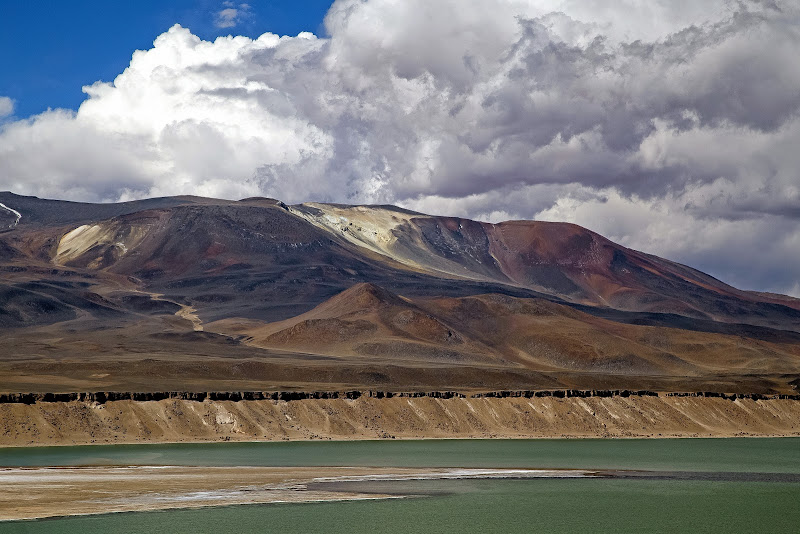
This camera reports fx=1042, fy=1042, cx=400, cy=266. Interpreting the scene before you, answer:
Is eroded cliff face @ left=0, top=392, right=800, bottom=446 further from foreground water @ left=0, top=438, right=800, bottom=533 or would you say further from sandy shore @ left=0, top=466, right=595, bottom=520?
sandy shore @ left=0, top=466, right=595, bottom=520

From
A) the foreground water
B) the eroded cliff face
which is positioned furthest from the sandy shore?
the eroded cliff face

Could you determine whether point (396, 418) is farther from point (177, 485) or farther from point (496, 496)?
point (496, 496)

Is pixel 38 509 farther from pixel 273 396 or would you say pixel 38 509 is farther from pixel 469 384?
pixel 469 384

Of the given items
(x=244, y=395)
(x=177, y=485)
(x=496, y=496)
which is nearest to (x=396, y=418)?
(x=244, y=395)

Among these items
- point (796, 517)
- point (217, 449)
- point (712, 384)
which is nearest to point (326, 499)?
point (796, 517)

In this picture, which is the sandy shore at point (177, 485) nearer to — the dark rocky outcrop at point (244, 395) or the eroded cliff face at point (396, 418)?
the eroded cliff face at point (396, 418)

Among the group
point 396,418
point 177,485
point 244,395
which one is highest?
point 244,395
